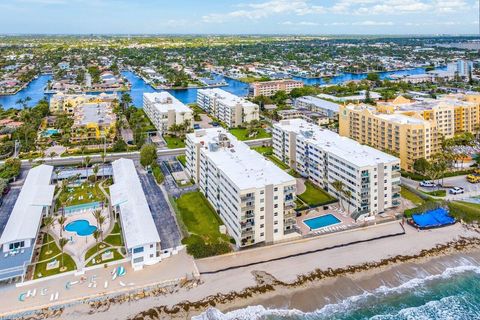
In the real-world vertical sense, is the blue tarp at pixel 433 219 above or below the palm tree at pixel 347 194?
below

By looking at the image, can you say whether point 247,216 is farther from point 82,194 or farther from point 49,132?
point 49,132

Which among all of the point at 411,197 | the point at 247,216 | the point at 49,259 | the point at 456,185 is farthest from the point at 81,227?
the point at 456,185

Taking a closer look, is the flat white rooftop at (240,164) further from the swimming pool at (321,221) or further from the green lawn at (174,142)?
the green lawn at (174,142)

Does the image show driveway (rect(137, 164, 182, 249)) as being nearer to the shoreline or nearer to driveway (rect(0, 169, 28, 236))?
the shoreline

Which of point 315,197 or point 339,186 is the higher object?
point 339,186

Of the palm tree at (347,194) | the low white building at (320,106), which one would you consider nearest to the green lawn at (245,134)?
the low white building at (320,106)

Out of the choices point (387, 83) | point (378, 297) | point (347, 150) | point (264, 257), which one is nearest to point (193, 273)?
point (264, 257)

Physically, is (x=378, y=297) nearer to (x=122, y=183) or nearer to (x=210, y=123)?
(x=122, y=183)
